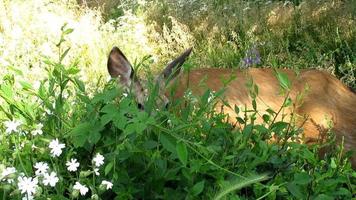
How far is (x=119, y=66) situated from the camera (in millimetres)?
4371

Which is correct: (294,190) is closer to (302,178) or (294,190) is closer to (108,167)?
(302,178)

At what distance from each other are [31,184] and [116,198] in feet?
1.16

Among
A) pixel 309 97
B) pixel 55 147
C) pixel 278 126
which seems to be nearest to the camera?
pixel 55 147

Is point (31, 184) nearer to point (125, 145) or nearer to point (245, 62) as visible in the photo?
point (125, 145)

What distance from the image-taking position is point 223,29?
7941 millimetres

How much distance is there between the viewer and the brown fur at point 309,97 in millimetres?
4105

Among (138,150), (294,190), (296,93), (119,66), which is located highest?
(138,150)

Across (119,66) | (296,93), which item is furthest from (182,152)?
(296,93)

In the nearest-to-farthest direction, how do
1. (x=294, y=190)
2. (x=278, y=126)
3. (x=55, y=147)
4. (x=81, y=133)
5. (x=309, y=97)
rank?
1. (x=55, y=147)
2. (x=81, y=133)
3. (x=294, y=190)
4. (x=278, y=126)
5. (x=309, y=97)

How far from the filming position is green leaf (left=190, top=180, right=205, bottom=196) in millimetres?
2082

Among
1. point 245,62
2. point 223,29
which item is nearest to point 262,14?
point 223,29

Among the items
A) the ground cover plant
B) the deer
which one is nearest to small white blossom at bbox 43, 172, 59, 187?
the ground cover plant

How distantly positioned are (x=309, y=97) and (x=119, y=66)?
1.23 meters

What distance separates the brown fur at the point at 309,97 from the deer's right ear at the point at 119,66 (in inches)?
15.2
